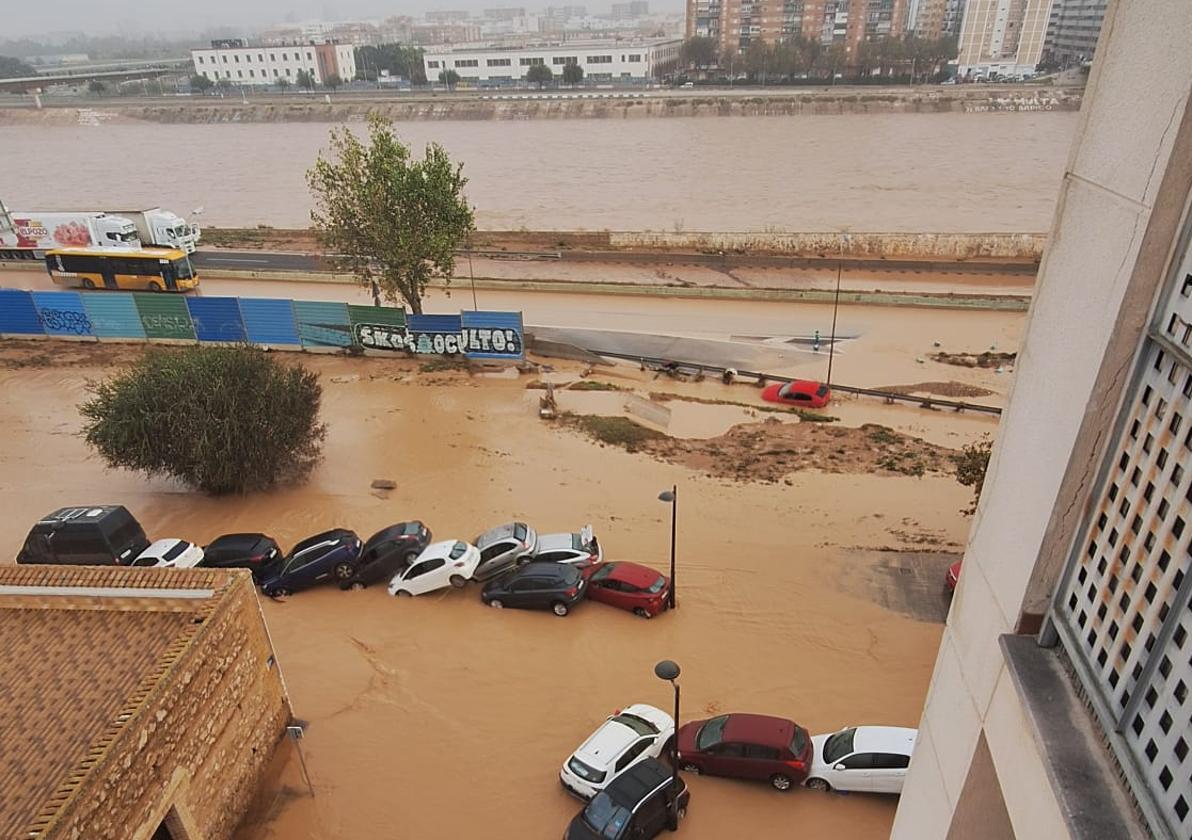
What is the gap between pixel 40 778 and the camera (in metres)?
7.42

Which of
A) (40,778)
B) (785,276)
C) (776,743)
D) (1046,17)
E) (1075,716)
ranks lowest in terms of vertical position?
(785,276)

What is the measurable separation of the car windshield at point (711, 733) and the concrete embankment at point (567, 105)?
9736 cm

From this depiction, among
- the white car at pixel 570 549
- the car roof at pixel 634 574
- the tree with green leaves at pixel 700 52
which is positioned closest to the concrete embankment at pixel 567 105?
the tree with green leaves at pixel 700 52

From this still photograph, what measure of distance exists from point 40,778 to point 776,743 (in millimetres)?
8287

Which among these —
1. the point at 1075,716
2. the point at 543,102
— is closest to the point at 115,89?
the point at 543,102

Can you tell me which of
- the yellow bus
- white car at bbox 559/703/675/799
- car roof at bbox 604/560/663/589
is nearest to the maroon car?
white car at bbox 559/703/675/799

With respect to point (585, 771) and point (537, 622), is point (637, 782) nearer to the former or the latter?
point (585, 771)

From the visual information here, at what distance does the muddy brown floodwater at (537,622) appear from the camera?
32.4 ft

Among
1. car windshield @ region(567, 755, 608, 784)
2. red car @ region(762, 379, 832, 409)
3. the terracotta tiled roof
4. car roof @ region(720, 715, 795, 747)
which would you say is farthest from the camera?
red car @ region(762, 379, 832, 409)

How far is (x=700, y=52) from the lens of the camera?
12912 centimetres

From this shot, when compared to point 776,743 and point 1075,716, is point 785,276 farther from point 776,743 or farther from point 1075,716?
point 1075,716

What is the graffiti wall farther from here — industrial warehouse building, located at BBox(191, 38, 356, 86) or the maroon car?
industrial warehouse building, located at BBox(191, 38, 356, 86)

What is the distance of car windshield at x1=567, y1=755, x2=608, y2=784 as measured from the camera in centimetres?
955

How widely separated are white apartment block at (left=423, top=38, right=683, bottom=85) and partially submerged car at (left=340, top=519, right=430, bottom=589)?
127m
